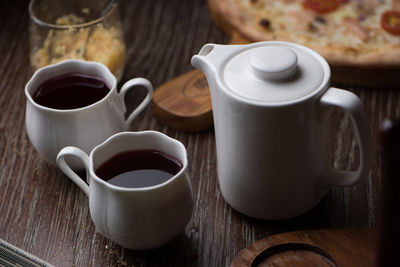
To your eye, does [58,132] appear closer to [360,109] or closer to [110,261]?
[110,261]

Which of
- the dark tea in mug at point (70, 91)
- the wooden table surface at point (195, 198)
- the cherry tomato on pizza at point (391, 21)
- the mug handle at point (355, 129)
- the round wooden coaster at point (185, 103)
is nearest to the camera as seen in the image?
the mug handle at point (355, 129)

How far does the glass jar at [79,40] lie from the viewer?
4.30 feet

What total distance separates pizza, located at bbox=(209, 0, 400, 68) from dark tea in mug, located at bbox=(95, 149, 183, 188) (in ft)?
1.67

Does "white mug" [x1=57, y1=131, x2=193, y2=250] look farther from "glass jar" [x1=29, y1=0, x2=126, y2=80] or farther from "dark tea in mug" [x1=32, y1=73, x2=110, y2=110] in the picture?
"glass jar" [x1=29, y1=0, x2=126, y2=80]

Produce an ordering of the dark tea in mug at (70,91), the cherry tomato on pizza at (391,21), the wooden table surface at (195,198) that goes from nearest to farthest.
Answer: the wooden table surface at (195,198) → the dark tea in mug at (70,91) → the cherry tomato on pizza at (391,21)

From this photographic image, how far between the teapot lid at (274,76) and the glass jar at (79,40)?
46cm

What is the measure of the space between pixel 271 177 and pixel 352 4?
0.74 meters

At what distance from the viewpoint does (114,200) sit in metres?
0.90

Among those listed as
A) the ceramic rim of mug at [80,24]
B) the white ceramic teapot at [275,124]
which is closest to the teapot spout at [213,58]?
the white ceramic teapot at [275,124]

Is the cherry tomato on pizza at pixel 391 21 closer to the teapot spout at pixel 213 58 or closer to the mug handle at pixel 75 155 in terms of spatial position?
the teapot spout at pixel 213 58

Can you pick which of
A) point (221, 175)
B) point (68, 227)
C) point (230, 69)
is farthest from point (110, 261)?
Result: point (230, 69)

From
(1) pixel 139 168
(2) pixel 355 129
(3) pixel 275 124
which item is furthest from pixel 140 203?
(2) pixel 355 129

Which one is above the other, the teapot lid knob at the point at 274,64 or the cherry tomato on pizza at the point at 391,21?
the teapot lid knob at the point at 274,64

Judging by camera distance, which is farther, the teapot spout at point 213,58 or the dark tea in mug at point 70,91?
the dark tea in mug at point 70,91
